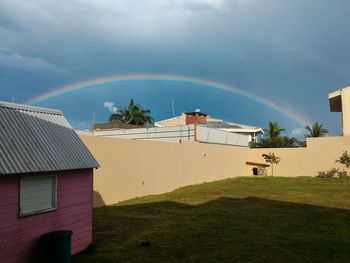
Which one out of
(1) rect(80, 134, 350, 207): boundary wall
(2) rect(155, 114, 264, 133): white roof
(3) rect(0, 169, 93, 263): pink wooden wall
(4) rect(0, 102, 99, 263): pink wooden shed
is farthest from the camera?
(2) rect(155, 114, 264, 133): white roof

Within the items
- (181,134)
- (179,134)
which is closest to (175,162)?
(181,134)

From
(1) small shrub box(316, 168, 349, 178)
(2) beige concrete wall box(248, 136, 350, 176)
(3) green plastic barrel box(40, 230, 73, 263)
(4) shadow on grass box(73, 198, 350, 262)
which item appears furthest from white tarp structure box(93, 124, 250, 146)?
(3) green plastic barrel box(40, 230, 73, 263)

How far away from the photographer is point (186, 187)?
2148cm

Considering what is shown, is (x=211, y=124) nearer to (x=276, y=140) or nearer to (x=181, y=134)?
(x=276, y=140)

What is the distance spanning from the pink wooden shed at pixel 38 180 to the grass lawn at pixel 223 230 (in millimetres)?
1025

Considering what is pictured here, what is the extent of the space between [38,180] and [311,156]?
91.6 ft

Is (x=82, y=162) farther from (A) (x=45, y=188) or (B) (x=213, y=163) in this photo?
(B) (x=213, y=163)

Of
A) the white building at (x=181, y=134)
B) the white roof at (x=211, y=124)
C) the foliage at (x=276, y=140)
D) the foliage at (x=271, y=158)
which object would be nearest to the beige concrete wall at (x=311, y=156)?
the foliage at (x=271, y=158)

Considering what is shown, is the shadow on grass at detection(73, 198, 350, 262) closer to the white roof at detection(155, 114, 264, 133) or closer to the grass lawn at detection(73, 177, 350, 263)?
the grass lawn at detection(73, 177, 350, 263)

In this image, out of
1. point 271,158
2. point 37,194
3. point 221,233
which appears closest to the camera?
point 37,194

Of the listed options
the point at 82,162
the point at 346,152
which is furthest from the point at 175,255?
the point at 346,152

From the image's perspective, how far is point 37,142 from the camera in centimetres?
730

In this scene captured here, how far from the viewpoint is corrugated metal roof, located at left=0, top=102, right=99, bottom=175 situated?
646cm

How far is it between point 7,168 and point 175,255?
3.87 metres
